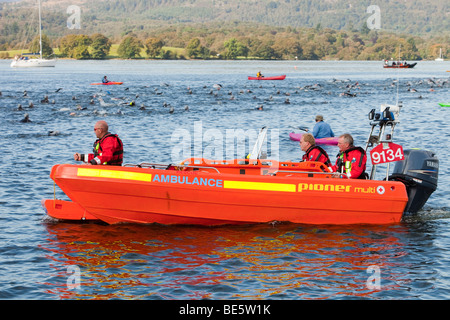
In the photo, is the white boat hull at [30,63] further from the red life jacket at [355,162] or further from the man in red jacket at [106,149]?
the red life jacket at [355,162]

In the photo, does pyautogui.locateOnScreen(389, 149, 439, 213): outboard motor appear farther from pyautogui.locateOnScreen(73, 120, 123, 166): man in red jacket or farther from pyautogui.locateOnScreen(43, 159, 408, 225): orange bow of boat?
pyautogui.locateOnScreen(73, 120, 123, 166): man in red jacket

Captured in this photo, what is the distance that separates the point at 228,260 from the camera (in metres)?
11.3

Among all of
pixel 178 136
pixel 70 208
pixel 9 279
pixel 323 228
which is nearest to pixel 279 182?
pixel 323 228

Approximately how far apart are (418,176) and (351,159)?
5.52 feet

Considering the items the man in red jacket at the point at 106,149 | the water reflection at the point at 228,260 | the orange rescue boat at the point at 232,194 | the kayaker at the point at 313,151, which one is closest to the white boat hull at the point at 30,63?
the man in red jacket at the point at 106,149

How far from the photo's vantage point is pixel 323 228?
1316 centimetres

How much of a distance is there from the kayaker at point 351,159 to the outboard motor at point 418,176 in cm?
112

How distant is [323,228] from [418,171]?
101 inches

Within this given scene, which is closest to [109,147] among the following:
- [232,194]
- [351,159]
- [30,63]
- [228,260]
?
[232,194]

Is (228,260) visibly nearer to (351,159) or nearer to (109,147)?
(351,159)

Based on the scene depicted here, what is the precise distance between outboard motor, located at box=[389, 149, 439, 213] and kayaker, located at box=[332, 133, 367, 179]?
112cm

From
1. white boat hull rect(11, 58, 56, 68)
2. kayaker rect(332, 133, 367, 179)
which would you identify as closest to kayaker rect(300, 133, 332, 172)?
kayaker rect(332, 133, 367, 179)

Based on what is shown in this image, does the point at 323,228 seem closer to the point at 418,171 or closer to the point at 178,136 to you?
the point at 418,171

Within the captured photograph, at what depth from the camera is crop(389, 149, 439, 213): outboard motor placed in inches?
535
